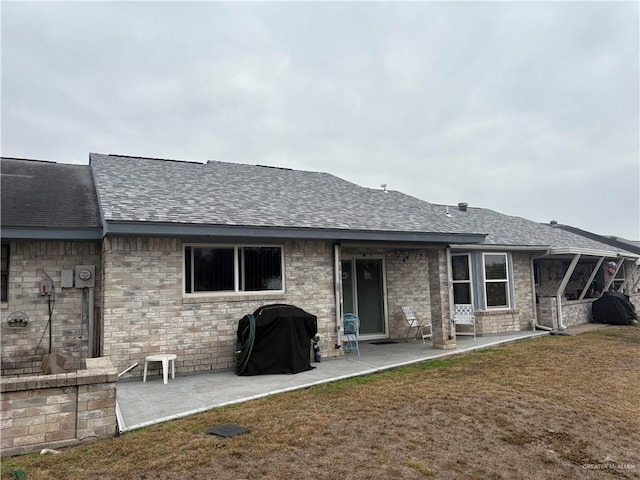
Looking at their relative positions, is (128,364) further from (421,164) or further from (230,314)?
(421,164)

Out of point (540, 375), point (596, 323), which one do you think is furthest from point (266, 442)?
point (596, 323)

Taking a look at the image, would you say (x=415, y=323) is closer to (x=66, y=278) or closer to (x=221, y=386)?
(x=221, y=386)

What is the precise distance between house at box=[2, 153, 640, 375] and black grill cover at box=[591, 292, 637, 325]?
5.34 meters

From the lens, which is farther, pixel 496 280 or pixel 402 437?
pixel 496 280

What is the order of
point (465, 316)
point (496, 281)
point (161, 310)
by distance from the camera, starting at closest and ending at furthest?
point (161, 310), point (465, 316), point (496, 281)

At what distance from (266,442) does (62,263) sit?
5884 millimetres

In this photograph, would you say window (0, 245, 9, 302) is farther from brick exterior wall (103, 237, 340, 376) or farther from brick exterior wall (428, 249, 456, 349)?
brick exterior wall (428, 249, 456, 349)

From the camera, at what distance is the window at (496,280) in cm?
1184

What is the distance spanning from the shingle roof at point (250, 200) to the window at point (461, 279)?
1046 millimetres

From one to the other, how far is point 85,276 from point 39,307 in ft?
3.04

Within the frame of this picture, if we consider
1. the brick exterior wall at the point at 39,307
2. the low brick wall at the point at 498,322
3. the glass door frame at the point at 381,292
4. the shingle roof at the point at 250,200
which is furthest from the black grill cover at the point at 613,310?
the brick exterior wall at the point at 39,307

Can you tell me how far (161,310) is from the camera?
729cm

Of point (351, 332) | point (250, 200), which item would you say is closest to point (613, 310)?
point (351, 332)

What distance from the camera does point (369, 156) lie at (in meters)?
23.6
